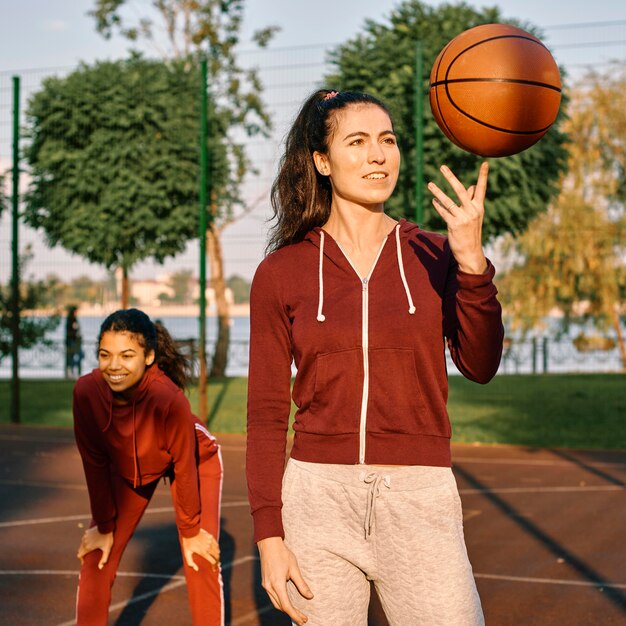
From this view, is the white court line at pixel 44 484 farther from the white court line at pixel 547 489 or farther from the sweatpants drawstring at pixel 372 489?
the sweatpants drawstring at pixel 372 489

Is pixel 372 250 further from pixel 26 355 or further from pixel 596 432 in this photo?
pixel 26 355

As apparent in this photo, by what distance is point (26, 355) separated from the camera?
2030 cm

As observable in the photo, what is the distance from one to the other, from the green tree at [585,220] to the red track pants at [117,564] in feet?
65.4

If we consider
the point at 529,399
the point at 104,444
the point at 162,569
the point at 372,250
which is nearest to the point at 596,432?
the point at 529,399

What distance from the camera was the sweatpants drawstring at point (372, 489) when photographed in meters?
2.56

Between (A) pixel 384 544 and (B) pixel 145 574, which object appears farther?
(B) pixel 145 574

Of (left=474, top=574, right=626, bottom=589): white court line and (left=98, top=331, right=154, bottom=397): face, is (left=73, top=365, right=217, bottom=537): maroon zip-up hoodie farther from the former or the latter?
(left=474, top=574, right=626, bottom=589): white court line

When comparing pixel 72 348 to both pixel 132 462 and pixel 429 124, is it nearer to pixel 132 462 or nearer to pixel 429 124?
pixel 429 124

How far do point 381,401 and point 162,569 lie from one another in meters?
4.13

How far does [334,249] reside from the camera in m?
2.78

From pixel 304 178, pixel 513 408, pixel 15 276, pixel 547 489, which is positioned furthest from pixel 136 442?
pixel 513 408

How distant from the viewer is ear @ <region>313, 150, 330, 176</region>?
2.88m

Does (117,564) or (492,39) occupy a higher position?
(492,39)

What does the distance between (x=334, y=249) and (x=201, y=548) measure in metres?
1.91
